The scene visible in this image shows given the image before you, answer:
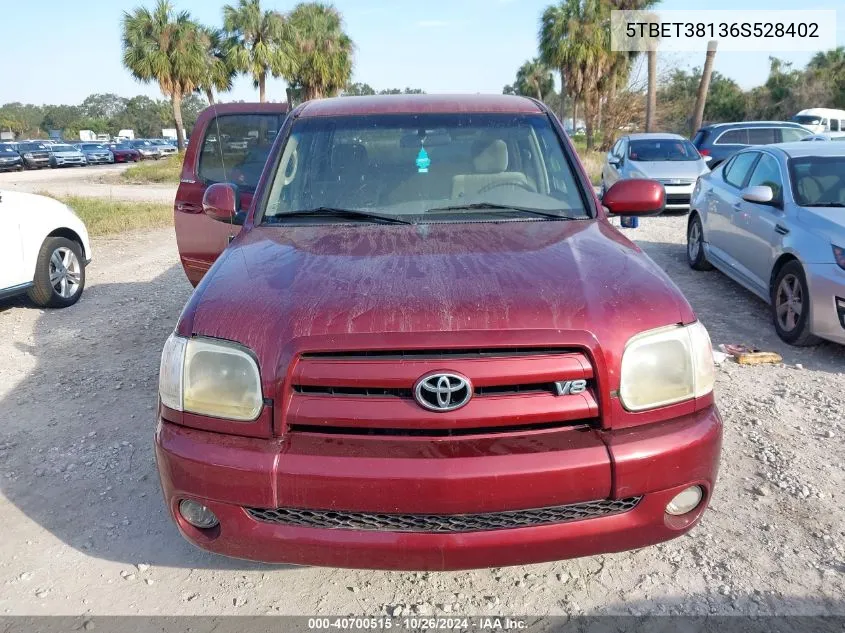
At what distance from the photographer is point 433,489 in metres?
2.00

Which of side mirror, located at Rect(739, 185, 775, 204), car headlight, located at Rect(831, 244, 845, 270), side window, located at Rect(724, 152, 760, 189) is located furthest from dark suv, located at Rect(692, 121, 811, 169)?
car headlight, located at Rect(831, 244, 845, 270)

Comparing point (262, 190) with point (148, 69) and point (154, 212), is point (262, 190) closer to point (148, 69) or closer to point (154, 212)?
point (154, 212)

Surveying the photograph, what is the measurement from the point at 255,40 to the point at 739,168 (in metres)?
31.8

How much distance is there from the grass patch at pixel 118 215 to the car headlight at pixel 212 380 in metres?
10.6

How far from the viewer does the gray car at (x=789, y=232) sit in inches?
191

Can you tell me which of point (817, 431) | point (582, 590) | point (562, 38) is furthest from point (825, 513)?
point (562, 38)

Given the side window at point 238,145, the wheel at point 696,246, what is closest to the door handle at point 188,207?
the side window at point 238,145

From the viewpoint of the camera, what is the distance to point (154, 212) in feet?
46.8

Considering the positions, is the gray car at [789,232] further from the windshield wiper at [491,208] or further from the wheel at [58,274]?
the wheel at [58,274]

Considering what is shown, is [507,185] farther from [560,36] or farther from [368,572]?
[560,36]

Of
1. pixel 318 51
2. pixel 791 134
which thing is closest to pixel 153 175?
pixel 318 51

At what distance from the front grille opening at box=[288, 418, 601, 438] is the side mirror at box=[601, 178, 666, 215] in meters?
1.64

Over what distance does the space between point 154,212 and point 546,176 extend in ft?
41.6

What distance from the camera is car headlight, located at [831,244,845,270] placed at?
476cm
